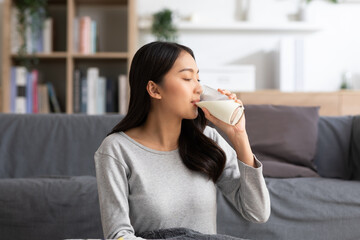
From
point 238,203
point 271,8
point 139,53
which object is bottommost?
point 238,203

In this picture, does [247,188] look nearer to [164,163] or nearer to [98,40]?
[164,163]

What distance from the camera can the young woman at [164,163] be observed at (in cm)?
113

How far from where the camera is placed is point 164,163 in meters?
1.19

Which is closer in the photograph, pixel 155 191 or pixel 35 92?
pixel 155 191

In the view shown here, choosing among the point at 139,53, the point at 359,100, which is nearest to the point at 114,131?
the point at 139,53

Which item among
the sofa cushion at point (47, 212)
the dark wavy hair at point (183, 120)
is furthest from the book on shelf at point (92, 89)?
the dark wavy hair at point (183, 120)

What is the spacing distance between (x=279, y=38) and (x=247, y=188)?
117 inches

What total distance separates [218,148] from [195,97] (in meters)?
0.18

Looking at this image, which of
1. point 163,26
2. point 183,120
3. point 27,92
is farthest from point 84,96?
point 183,120

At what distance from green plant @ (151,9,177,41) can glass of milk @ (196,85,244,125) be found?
2.63 meters

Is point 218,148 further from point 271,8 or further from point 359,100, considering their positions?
point 271,8

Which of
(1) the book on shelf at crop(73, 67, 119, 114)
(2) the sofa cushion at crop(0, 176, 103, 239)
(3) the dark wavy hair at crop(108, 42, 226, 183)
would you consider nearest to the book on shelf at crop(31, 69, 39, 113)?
(1) the book on shelf at crop(73, 67, 119, 114)

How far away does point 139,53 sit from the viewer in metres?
1.17

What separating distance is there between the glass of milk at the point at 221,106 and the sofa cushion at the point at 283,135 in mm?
1011
